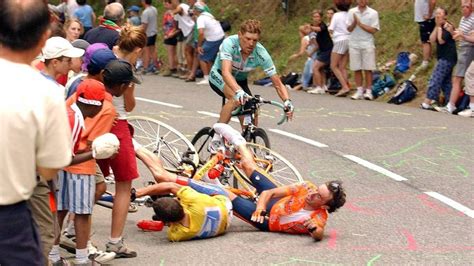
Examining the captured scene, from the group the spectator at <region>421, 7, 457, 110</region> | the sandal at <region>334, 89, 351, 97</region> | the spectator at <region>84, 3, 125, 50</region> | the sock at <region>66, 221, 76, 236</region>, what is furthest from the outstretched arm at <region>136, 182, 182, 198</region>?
the sandal at <region>334, 89, 351, 97</region>

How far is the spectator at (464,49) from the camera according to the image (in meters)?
15.2

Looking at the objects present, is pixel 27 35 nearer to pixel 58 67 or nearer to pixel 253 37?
pixel 58 67

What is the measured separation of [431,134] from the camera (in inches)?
509

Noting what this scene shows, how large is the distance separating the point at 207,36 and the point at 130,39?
487 inches

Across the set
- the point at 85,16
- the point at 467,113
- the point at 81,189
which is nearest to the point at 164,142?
the point at 81,189

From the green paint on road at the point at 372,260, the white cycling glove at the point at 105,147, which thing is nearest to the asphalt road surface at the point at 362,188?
the green paint on road at the point at 372,260

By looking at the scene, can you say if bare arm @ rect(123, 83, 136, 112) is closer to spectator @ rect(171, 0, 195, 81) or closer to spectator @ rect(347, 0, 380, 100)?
spectator @ rect(347, 0, 380, 100)

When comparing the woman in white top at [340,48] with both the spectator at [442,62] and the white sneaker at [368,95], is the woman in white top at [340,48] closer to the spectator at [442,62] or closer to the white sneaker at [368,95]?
the white sneaker at [368,95]

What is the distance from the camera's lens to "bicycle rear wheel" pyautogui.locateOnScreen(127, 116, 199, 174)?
364 inches

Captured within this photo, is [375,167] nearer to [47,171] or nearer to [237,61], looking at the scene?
[237,61]

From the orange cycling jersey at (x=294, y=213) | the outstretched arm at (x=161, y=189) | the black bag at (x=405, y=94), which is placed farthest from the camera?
the black bag at (x=405, y=94)

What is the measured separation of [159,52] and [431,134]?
13857mm

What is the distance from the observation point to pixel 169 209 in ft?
24.8

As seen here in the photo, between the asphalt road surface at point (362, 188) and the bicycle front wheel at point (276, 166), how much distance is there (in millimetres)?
556
